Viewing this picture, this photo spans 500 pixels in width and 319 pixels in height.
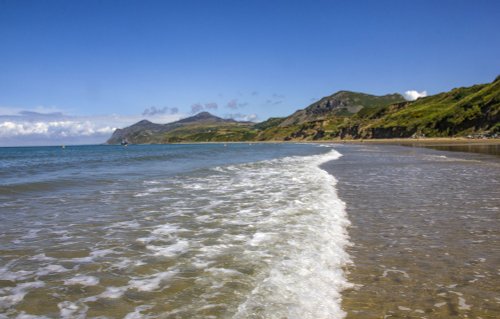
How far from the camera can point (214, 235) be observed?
9.12m

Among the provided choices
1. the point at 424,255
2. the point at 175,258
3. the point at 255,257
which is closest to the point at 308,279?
the point at 255,257

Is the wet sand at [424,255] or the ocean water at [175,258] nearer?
the wet sand at [424,255]

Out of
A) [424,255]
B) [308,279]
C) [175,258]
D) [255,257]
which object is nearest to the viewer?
[308,279]

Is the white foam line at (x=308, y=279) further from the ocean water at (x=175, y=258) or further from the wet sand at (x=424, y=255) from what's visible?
the wet sand at (x=424, y=255)

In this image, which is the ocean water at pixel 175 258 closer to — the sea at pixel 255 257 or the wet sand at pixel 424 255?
the sea at pixel 255 257

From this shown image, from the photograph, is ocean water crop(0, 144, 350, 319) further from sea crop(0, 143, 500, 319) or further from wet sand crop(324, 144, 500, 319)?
wet sand crop(324, 144, 500, 319)

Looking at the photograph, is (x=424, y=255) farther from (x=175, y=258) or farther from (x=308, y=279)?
(x=175, y=258)

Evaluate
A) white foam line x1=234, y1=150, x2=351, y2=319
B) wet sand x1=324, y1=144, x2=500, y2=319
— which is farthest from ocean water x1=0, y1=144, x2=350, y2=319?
wet sand x1=324, y1=144, x2=500, y2=319

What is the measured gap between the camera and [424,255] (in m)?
7.21

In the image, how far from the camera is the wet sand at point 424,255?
5.11 meters

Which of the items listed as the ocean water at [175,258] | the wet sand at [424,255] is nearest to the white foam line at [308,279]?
the ocean water at [175,258]

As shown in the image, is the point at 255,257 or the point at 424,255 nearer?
Answer: the point at 424,255

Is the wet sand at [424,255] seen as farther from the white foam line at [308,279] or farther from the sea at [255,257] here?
the white foam line at [308,279]

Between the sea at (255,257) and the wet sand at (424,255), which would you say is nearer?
the wet sand at (424,255)
